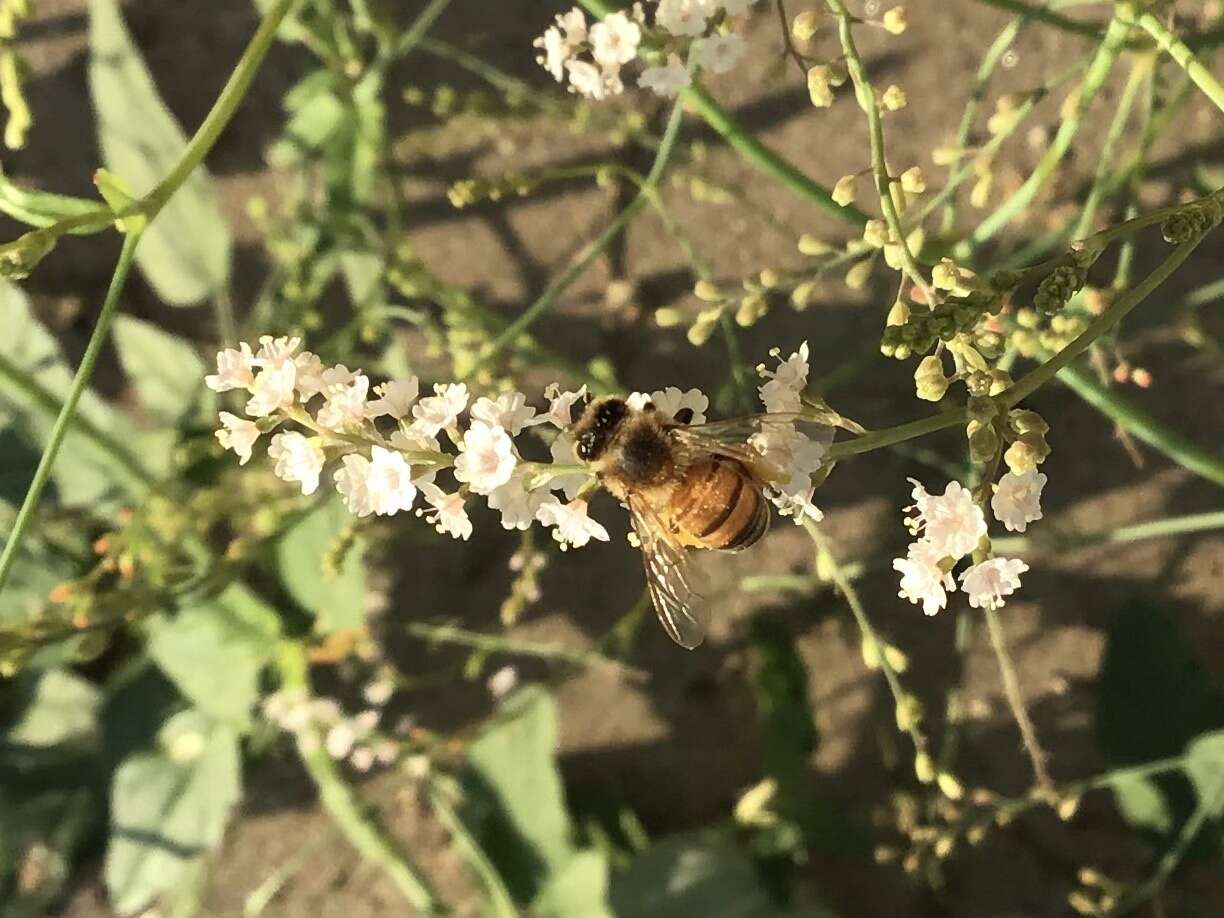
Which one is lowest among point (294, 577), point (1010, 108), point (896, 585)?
point (896, 585)

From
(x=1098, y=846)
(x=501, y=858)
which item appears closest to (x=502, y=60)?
(x=501, y=858)

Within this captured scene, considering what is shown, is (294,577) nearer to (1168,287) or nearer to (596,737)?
(596,737)

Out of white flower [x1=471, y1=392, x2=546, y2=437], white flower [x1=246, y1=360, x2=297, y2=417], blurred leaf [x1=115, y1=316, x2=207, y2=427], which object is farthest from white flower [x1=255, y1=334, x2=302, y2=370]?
blurred leaf [x1=115, y1=316, x2=207, y2=427]

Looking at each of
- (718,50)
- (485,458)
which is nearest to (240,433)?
(485,458)

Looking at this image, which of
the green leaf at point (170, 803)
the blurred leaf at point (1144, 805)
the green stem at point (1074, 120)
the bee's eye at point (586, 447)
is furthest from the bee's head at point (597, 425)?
the blurred leaf at point (1144, 805)

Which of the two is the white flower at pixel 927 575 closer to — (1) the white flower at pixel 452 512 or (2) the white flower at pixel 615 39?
(1) the white flower at pixel 452 512

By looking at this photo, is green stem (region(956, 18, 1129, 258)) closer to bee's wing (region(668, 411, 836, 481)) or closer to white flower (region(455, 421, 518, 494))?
bee's wing (region(668, 411, 836, 481))
